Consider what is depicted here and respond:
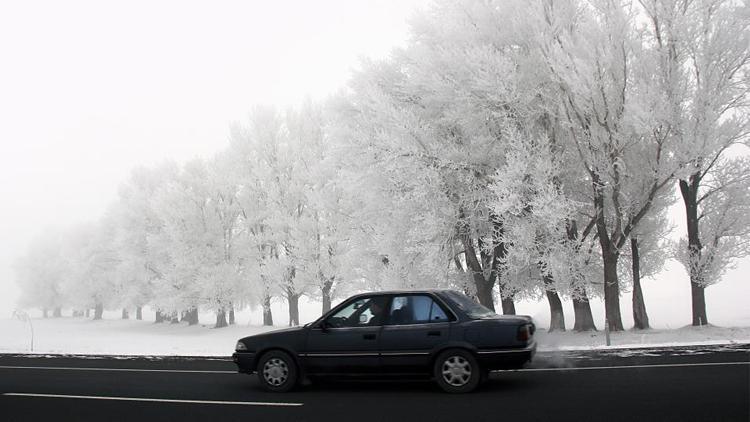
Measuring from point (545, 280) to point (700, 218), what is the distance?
576 cm

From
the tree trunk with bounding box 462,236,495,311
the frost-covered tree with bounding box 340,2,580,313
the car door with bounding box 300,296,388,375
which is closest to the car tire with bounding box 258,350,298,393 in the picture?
the car door with bounding box 300,296,388,375

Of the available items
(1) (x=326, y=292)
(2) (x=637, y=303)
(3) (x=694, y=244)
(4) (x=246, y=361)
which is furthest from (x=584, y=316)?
(1) (x=326, y=292)

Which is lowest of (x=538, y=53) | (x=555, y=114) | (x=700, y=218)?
(x=700, y=218)

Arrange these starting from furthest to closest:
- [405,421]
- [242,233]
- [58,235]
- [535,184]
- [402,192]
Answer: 1. [58,235]
2. [242,233]
3. [402,192]
4. [535,184]
5. [405,421]

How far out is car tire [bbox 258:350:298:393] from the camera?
10062 millimetres

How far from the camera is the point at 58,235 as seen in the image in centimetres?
8794

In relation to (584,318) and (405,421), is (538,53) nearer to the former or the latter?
(584,318)

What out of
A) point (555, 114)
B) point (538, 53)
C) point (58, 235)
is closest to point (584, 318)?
point (555, 114)

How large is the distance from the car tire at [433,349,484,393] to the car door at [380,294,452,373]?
193 millimetres

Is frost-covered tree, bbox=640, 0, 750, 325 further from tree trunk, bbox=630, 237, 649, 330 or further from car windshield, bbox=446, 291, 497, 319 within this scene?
car windshield, bbox=446, 291, 497, 319

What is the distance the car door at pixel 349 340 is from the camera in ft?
31.6

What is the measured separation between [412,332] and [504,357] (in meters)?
1.42

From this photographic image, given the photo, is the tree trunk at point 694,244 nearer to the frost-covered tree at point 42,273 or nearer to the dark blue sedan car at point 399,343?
the dark blue sedan car at point 399,343

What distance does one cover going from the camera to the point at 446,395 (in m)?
9.08
